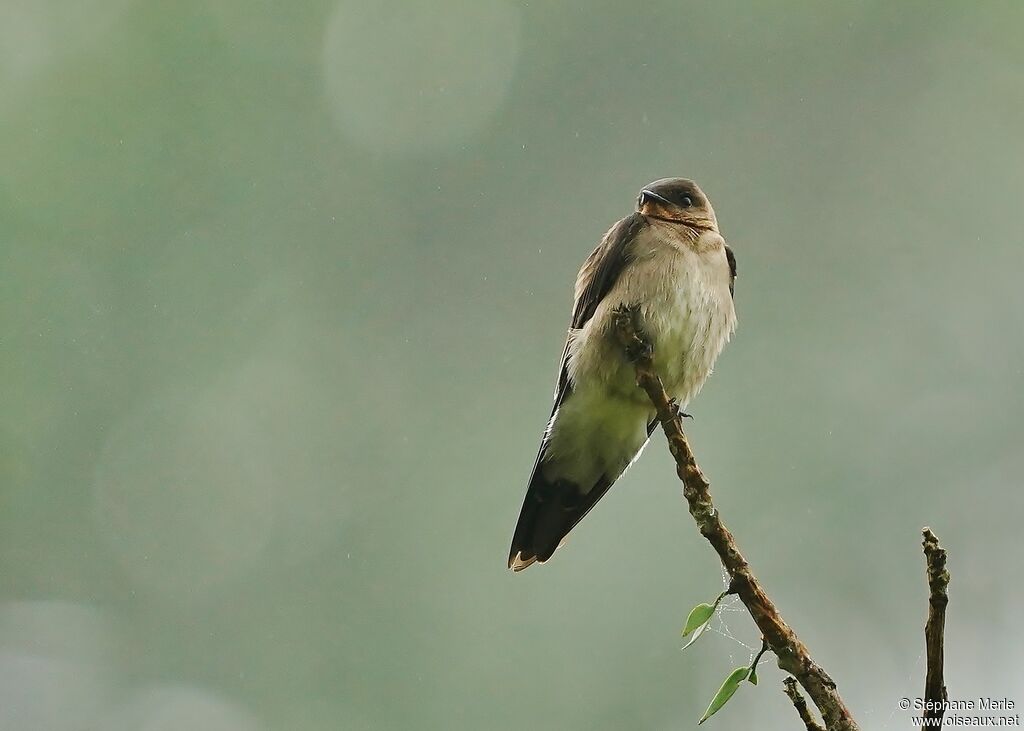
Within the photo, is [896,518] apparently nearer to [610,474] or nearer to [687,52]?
A: [610,474]

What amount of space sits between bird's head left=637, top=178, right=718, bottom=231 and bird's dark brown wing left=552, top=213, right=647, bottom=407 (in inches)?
3.4

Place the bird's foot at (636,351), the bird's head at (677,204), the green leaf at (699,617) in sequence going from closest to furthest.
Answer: the green leaf at (699,617)
the bird's foot at (636,351)
the bird's head at (677,204)

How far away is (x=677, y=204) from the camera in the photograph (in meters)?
4.40

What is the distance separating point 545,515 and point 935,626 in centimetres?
264

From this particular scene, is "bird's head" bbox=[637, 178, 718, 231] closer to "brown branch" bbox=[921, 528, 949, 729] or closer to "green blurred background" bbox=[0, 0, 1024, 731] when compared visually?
"green blurred background" bbox=[0, 0, 1024, 731]

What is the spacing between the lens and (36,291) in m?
10.1

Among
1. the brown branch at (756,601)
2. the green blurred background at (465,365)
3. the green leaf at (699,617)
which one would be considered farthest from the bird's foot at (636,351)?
the green blurred background at (465,365)

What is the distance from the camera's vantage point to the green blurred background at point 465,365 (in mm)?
8195

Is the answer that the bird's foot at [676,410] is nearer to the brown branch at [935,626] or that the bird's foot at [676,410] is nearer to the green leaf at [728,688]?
the green leaf at [728,688]

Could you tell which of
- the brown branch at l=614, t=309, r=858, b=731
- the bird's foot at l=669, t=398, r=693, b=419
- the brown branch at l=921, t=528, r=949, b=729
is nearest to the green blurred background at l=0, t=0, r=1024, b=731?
the bird's foot at l=669, t=398, r=693, b=419

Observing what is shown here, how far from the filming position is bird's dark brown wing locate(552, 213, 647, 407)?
13.7 ft

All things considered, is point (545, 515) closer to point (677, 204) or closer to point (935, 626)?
point (677, 204)

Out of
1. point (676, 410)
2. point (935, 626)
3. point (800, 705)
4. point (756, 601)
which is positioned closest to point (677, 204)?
point (676, 410)

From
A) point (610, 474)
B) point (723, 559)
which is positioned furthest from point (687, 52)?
point (723, 559)
